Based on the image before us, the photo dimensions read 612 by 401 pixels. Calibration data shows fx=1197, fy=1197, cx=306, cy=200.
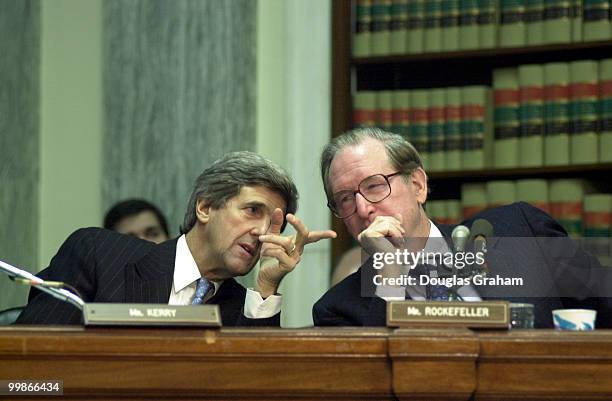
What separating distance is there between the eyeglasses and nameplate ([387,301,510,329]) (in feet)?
3.16

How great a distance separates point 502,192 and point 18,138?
6.00ft

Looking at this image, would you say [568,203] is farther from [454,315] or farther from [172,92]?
[454,315]

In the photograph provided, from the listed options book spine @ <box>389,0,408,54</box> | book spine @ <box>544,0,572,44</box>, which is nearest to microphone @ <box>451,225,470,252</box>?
book spine @ <box>544,0,572,44</box>

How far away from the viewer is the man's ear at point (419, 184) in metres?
3.02

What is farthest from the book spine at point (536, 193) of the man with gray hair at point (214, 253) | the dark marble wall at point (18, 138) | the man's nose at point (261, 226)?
the dark marble wall at point (18, 138)

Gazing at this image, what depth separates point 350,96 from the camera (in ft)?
15.1

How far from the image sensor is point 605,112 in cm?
423

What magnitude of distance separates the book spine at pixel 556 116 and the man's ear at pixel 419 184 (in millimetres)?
1361

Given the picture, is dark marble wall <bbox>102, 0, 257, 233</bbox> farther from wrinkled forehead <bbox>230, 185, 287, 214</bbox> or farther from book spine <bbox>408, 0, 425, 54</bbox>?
wrinkled forehead <bbox>230, 185, 287, 214</bbox>

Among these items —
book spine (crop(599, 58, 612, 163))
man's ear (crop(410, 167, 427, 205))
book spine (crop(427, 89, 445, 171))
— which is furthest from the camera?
book spine (crop(427, 89, 445, 171))

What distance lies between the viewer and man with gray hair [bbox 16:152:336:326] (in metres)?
2.86

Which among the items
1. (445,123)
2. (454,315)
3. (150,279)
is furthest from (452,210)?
(454,315)

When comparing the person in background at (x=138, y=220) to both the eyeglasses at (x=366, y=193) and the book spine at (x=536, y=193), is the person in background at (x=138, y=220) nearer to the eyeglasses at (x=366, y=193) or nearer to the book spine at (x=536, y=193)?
the book spine at (x=536, y=193)

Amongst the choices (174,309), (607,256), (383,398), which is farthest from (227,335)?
(607,256)
